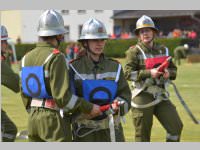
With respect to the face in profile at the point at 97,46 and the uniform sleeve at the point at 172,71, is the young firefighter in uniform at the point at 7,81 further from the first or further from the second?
the uniform sleeve at the point at 172,71

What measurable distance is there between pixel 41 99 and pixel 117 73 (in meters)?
0.79

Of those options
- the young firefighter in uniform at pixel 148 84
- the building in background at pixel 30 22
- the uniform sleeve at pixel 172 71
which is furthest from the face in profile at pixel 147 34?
the building in background at pixel 30 22

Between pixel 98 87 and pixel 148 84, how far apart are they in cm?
229

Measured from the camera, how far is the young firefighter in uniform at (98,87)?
17.6 feet

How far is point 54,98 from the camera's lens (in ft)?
16.3

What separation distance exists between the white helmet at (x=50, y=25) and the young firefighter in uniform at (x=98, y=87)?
32cm

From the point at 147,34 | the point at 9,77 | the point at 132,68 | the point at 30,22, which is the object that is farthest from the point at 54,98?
the point at 30,22

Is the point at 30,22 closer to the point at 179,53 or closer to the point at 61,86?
the point at 179,53

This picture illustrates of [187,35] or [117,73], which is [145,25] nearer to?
[117,73]

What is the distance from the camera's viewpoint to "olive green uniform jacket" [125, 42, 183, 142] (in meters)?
7.40

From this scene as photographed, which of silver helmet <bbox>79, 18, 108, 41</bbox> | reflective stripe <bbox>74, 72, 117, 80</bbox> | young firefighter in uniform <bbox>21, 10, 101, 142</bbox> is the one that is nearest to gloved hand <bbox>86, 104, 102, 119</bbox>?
young firefighter in uniform <bbox>21, 10, 101, 142</bbox>

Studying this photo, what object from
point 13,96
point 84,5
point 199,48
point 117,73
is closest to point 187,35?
point 199,48

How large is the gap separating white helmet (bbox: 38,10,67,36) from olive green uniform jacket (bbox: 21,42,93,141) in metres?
0.12

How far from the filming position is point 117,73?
5492 millimetres
